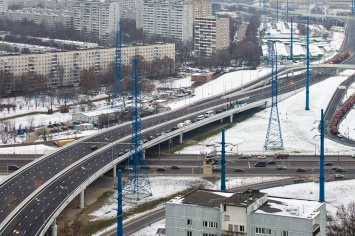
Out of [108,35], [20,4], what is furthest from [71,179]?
[20,4]

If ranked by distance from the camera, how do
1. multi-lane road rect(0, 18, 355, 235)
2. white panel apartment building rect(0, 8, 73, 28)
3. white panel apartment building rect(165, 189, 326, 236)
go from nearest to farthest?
white panel apartment building rect(165, 189, 326, 236) → multi-lane road rect(0, 18, 355, 235) → white panel apartment building rect(0, 8, 73, 28)

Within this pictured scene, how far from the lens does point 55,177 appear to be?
81.9 ft

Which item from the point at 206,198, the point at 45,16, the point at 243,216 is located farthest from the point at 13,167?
the point at 45,16

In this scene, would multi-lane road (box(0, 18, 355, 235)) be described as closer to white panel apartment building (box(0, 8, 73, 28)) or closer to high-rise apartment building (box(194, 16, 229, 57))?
high-rise apartment building (box(194, 16, 229, 57))

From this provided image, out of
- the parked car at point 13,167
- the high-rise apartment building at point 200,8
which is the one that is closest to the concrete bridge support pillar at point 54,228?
the parked car at point 13,167

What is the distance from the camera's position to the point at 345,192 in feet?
82.9

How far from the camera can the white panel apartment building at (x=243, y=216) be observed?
15305 millimetres

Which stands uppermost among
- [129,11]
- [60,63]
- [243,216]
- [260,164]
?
[129,11]

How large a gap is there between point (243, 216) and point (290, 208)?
0.94 m

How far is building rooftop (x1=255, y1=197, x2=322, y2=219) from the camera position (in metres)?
15.5

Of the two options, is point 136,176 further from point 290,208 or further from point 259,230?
point 259,230

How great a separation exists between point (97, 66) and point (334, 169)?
26.6m

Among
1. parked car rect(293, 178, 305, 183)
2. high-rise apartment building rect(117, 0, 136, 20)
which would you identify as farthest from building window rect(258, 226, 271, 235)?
high-rise apartment building rect(117, 0, 136, 20)

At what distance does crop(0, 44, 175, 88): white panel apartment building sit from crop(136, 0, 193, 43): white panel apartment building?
1778 centimetres
